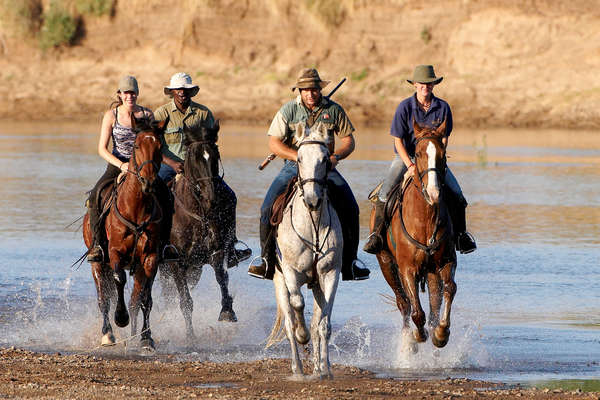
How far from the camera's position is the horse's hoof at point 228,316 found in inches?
540

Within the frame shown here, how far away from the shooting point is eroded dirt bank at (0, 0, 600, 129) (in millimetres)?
54062

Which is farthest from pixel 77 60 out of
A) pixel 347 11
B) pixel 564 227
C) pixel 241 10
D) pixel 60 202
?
pixel 564 227

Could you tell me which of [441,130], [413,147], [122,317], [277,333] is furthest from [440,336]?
[122,317]

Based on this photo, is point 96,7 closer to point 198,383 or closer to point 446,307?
point 446,307

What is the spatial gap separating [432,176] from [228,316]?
3.67 meters


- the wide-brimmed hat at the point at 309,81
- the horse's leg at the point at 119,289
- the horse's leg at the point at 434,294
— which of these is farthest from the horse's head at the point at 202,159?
the horse's leg at the point at 434,294

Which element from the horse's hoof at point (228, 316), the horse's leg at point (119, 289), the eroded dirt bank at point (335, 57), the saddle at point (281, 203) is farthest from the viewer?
the eroded dirt bank at point (335, 57)

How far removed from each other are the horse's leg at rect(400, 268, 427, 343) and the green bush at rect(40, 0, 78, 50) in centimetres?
5543

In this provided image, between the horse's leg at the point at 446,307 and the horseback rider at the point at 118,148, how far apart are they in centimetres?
292

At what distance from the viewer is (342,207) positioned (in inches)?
449

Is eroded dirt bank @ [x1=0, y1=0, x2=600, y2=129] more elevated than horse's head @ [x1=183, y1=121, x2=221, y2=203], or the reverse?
horse's head @ [x1=183, y1=121, x2=221, y2=203]

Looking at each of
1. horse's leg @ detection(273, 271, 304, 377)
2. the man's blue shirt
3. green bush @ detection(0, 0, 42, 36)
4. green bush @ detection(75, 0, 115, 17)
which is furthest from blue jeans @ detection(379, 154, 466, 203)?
green bush @ detection(0, 0, 42, 36)

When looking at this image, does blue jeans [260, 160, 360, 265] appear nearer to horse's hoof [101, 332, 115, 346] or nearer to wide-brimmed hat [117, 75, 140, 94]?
horse's hoof [101, 332, 115, 346]

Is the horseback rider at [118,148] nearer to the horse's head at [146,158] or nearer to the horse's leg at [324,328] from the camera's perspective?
the horse's head at [146,158]
